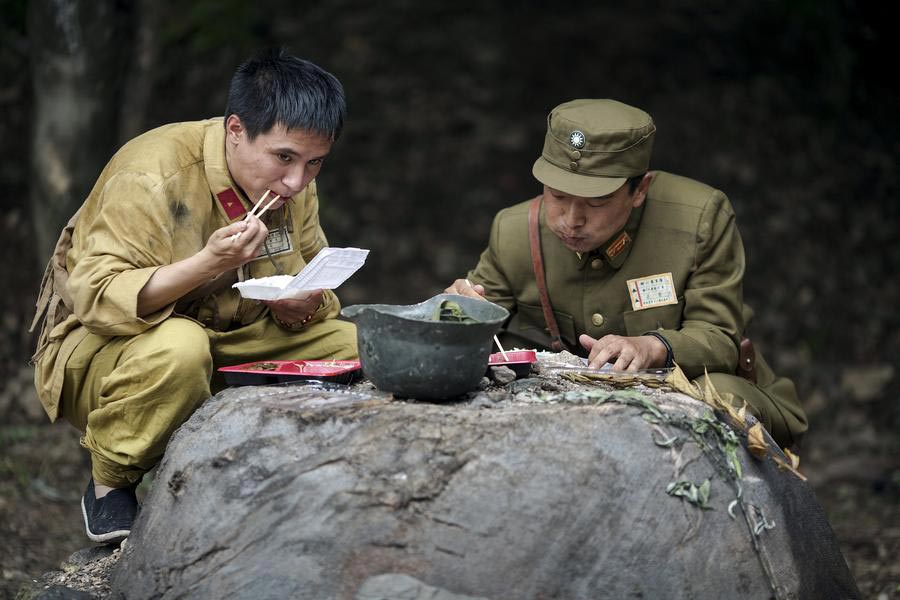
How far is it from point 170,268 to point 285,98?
675 millimetres

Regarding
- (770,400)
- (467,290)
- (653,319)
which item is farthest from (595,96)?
(467,290)

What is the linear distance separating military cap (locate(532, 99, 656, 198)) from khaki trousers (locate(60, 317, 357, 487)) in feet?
4.16

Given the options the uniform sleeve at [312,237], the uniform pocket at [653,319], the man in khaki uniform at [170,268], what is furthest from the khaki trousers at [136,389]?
the uniform pocket at [653,319]

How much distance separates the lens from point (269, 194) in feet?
13.5

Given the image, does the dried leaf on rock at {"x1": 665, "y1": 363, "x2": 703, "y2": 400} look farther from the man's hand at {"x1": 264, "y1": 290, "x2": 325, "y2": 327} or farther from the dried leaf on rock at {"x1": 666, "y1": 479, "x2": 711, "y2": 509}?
the man's hand at {"x1": 264, "y1": 290, "x2": 325, "y2": 327}

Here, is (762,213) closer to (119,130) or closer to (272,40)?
(272,40)

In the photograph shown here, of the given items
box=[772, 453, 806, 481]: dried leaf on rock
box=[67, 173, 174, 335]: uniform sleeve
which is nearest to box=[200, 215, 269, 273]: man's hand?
box=[67, 173, 174, 335]: uniform sleeve

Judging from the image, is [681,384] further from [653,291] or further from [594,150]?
[594,150]

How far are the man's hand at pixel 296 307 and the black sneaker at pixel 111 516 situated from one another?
2.63ft

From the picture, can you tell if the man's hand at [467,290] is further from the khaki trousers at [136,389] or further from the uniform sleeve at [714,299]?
the khaki trousers at [136,389]

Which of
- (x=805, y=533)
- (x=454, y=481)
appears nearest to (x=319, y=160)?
(x=454, y=481)

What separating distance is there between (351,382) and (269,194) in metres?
0.75

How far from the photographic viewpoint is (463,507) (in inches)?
127

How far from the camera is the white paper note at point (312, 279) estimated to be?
3.74 metres
